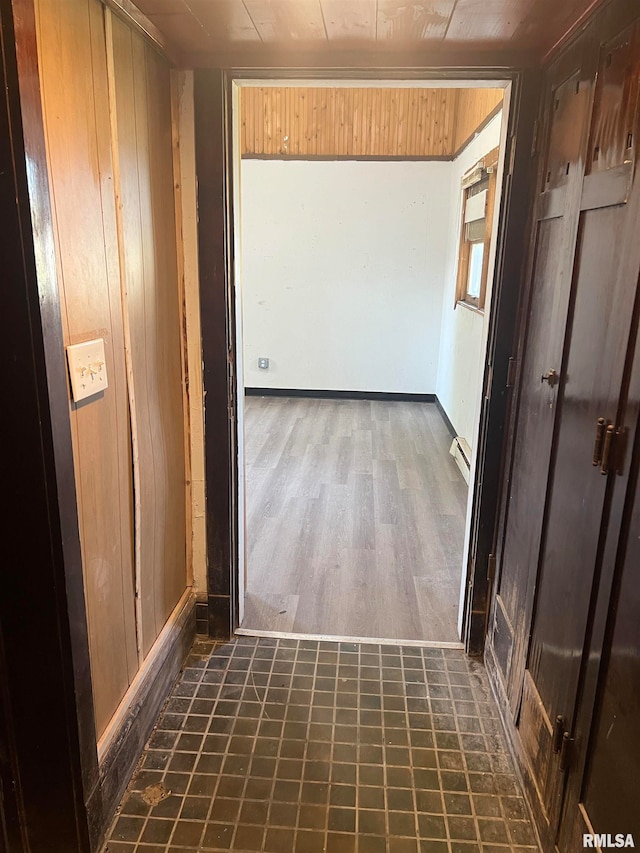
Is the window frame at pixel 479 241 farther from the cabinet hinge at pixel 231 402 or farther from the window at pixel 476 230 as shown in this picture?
the cabinet hinge at pixel 231 402

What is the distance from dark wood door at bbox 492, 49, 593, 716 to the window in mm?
2072

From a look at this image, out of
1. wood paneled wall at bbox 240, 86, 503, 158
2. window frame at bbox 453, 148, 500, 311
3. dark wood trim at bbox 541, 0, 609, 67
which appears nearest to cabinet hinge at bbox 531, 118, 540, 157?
dark wood trim at bbox 541, 0, 609, 67

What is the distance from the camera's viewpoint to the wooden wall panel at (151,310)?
1561 millimetres

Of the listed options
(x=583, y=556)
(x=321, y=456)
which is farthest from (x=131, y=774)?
(x=321, y=456)

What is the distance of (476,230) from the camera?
4.47 meters

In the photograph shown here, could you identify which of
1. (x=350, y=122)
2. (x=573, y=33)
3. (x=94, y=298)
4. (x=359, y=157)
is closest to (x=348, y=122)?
(x=350, y=122)

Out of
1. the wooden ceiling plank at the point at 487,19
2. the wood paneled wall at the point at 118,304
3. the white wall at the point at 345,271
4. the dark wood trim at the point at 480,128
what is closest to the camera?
the wood paneled wall at the point at 118,304

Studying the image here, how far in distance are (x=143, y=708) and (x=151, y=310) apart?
1.18 metres

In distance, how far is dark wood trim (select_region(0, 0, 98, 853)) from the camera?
107 centimetres

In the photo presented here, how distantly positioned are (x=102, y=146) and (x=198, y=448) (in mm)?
1061

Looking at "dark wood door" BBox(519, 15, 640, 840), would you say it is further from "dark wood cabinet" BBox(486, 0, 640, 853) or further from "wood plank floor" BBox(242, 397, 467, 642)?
"wood plank floor" BBox(242, 397, 467, 642)

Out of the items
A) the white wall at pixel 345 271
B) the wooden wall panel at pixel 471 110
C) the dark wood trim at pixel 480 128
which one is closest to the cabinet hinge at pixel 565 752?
the dark wood trim at pixel 480 128

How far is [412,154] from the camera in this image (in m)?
5.64

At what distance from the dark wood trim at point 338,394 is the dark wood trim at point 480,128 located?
230 centimetres
